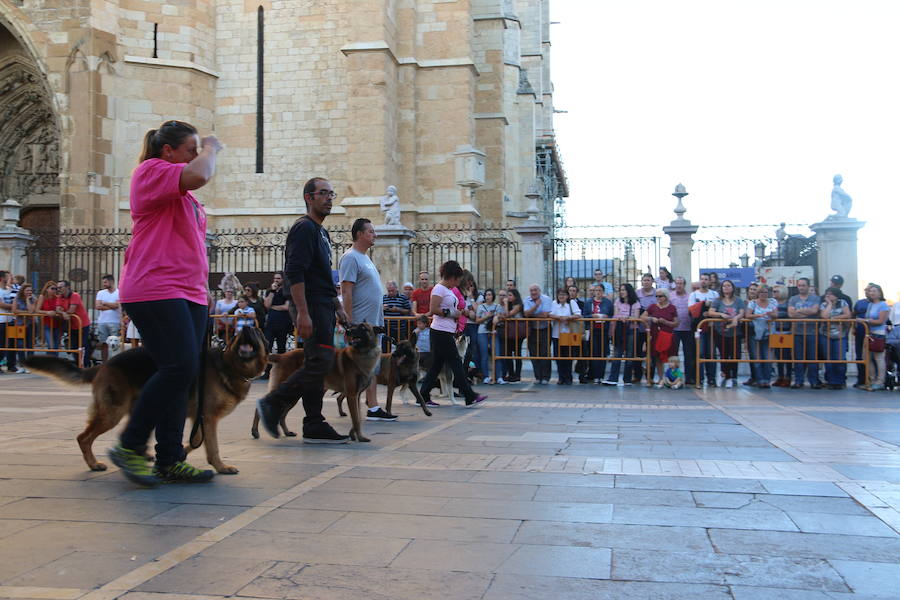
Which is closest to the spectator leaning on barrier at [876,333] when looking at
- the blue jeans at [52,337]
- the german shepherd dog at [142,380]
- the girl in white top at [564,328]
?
the girl in white top at [564,328]

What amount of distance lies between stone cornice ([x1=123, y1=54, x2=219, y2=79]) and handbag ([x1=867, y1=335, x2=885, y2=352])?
18472 mm

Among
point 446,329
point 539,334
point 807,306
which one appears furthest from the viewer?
point 539,334

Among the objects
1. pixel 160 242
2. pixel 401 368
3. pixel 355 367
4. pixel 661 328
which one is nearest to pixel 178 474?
pixel 160 242

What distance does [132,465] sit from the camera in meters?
4.49

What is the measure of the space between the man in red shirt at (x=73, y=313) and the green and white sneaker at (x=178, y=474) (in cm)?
1156

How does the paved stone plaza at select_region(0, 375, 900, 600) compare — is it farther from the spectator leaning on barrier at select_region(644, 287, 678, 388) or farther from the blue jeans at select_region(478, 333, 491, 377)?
the blue jeans at select_region(478, 333, 491, 377)

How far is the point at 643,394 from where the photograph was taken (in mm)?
11844

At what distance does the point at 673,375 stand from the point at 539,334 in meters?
2.30

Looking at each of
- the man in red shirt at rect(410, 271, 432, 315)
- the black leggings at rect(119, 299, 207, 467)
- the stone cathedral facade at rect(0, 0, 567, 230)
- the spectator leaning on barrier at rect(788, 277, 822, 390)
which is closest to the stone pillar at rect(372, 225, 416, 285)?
the stone cathedral facade at rect(0, 0, 567, 230)

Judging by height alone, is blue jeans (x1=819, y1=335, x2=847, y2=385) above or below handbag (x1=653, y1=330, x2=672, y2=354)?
below

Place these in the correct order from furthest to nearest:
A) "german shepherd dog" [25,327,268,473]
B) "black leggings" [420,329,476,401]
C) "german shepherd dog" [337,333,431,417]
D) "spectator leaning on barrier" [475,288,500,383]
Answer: "spectator leaning on barrier" [475,288,500,383]
"black leggings" [420,329,476,401]
"german shepherd dog" [337,333,431,417]
"german shepherd dog" [25,327,268,473]

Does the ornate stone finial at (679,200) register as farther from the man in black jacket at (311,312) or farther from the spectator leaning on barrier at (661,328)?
the man in black jacket at (311,312)

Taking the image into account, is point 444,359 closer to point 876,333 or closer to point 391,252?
point 876,333

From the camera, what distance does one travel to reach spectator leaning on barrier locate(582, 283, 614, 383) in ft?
44.9
